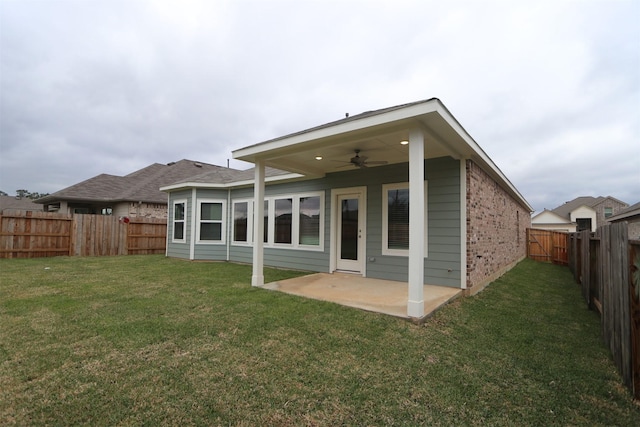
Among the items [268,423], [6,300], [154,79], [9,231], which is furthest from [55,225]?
[268,423]

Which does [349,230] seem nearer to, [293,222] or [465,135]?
[293,222]

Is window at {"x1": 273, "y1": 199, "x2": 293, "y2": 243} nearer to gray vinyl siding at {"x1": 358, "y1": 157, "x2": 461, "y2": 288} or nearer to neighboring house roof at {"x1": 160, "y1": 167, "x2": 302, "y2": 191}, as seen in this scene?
neighboring house roof at {"x1": 160, "y1": 167, "x2": 302, "y2": 191}

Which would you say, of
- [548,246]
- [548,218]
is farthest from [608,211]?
[548,246]

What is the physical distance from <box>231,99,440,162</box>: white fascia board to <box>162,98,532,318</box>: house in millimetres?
15

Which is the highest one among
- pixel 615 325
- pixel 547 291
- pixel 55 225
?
pixel 55 225

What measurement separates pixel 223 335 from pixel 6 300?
3.97 meters

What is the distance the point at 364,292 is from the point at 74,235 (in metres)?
11.8

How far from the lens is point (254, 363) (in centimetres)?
259

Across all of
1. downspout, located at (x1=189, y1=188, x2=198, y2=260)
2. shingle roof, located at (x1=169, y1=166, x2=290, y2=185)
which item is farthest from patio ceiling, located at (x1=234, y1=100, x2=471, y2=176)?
downspout, located at (x1=189, y1=188, x2=198, y2=260)

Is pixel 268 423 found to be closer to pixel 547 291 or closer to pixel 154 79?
pixel 547 291

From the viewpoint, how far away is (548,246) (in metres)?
12.8

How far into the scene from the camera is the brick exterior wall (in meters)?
A: 5.45

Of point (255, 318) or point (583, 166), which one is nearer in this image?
point (255, 318)

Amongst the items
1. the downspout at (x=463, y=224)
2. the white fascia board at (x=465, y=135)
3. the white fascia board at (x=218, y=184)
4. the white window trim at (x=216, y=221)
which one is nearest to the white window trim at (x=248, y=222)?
the white window trim at (x=216, y=221)
